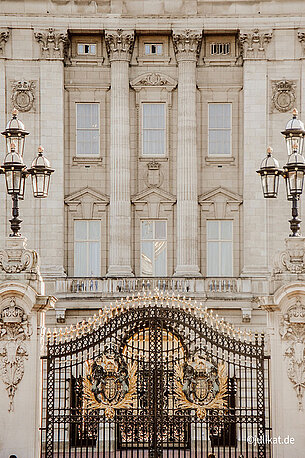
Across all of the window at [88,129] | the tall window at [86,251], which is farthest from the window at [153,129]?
the tall window at [86,251]

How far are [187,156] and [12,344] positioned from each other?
2215cm

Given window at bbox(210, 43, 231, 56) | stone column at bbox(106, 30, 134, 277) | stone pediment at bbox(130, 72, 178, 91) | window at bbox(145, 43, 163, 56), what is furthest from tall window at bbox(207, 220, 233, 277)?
window at bbox(145, 43, 163, 56)

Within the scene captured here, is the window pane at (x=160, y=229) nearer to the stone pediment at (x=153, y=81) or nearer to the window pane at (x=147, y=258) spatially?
the window pane at (x=147, y=258)

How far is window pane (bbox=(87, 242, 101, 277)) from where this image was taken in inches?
1740

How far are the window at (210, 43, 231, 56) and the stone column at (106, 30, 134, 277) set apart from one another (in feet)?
10.9

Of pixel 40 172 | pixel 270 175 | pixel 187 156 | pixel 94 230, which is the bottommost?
pixel 270 175

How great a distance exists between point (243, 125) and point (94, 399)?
22.8 meters

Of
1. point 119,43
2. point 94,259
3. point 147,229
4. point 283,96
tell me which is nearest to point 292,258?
point 147,229

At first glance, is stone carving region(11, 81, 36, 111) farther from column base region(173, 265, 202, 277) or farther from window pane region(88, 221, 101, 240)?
column base region(173, 265, 202, 277)

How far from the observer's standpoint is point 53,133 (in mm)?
43625

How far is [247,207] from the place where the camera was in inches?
1714

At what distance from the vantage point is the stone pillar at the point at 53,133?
43.1 meters

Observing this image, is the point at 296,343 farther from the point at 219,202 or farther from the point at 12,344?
the point at 219,202

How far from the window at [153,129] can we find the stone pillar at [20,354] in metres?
22.4
